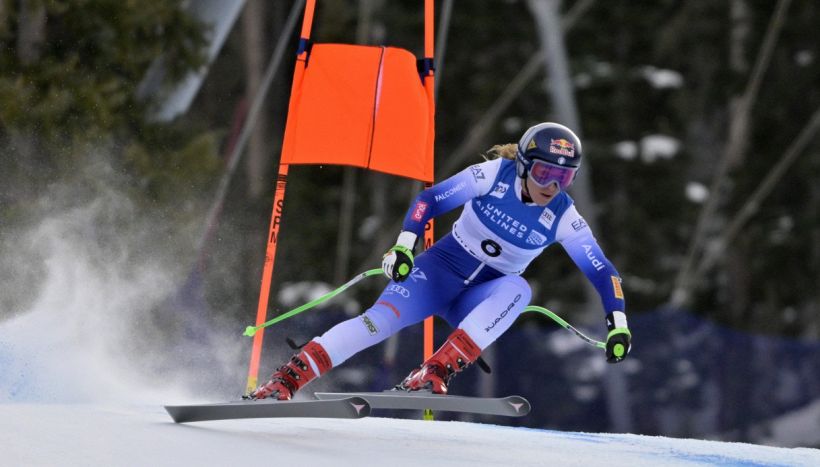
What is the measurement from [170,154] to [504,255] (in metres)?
4.77

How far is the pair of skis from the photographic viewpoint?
5496 millimetres

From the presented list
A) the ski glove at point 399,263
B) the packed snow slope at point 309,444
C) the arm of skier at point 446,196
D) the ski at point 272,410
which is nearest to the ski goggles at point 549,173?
the arm of skier at point 446,196

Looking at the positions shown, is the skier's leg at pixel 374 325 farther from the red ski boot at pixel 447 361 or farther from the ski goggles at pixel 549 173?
the ski goggles at pixel 549 173

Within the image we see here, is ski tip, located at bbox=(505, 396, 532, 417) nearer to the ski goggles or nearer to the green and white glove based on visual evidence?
the green and white glove

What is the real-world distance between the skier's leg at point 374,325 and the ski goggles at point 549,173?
2.40 feet

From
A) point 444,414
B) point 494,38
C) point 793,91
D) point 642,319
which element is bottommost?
point 444,414

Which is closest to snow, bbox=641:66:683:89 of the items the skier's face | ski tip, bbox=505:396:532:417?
the skier's face

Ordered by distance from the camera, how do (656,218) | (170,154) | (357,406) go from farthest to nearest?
(656,218) < (170,154) < (357,406)

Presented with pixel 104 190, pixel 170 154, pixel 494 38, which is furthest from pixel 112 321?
pixel 494 38

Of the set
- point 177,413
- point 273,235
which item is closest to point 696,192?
point 273,235

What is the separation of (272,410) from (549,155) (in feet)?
5.97

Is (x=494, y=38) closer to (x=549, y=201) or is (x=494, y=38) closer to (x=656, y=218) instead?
(x=656, y=218)

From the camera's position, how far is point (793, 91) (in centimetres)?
2073

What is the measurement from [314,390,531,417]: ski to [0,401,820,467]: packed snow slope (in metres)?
0.17
